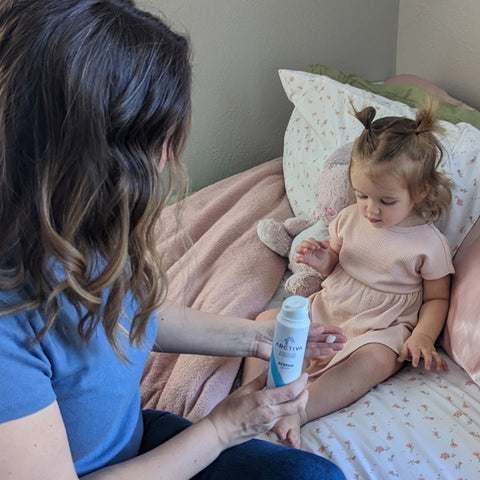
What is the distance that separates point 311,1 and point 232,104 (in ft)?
1.36

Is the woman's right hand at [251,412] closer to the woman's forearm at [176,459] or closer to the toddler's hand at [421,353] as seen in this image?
the woman's forearm at [176,459]

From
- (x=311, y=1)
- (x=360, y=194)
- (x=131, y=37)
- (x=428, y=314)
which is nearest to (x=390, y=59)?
(x=311, y=1)

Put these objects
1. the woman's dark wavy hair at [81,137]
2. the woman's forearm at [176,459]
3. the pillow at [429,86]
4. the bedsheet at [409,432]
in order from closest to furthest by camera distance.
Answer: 1. the woman's dark wavy hair at [81,137]
2. the woman's forearm at [176,459]
3. the bedsheet at [409,432]
4. the pillow at [429,86]

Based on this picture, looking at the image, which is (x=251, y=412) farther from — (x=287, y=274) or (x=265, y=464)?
(x=287, y=274)

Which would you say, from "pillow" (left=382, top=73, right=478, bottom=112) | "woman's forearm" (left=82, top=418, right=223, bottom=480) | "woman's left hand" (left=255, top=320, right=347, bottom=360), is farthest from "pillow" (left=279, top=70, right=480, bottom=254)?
"woman's forearm" (left=82, top=418, right=223, bottom=480)

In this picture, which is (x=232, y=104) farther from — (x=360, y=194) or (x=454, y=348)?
(x=454, y=348)

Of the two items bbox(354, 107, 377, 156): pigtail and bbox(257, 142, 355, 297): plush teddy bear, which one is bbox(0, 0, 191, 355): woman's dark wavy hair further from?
bbox(257, 142, 355, 297): plush teddy bear

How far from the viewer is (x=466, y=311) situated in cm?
104

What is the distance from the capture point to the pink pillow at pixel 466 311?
3.29 feet

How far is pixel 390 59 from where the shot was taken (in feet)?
6.26

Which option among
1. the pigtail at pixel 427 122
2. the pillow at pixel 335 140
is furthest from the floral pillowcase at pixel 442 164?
the pigtail at pixel 427 122

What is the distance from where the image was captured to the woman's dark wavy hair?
20.8 inches

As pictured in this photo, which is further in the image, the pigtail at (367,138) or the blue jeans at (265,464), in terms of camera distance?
the pigtail at (367,138)

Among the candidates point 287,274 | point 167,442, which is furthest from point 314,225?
point 167,442
